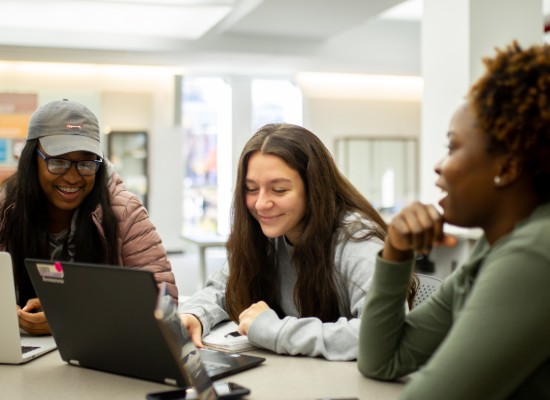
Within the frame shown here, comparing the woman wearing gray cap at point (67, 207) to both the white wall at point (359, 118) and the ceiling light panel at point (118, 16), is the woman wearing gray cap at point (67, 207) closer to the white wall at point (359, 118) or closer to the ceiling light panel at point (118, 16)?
the ceiling light panel at point (118, 16)

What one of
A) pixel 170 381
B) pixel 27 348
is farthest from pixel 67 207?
pixel 170 381

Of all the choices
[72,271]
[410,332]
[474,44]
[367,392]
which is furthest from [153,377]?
[474,44]

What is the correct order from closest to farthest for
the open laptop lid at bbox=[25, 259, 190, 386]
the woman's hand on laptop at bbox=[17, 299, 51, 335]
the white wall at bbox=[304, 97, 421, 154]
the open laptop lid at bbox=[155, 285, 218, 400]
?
the open laptop lid at bbox=[155, 285, 218, 400], the open laptop lid at bbox=[25, 259, 190, 386], the woman's hand on laptop at bbox=[17, 299, 51, 335], the white wall at bbox=[304, 97, 421, 154]

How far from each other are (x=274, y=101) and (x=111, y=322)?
702cm

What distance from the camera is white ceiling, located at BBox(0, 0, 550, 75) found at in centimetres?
595

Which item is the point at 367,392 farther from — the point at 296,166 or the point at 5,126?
the point at 5,126

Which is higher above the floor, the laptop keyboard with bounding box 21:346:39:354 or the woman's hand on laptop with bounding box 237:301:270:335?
the woman's hand on laptop with bounding box 237:301:270:335

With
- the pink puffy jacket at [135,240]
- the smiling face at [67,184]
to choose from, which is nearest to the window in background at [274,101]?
the pink puffy jacket at [135,240]

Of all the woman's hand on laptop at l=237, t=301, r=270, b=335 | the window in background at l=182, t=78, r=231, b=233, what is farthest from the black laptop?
the window in background at l=182, t=78, r=231, b=233

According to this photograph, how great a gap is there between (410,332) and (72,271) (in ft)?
2.44

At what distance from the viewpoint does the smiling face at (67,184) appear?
2145mm

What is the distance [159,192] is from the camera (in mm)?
7652

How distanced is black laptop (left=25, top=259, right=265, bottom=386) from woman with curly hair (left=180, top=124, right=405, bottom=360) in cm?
30

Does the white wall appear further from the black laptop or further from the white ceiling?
the black laptop
